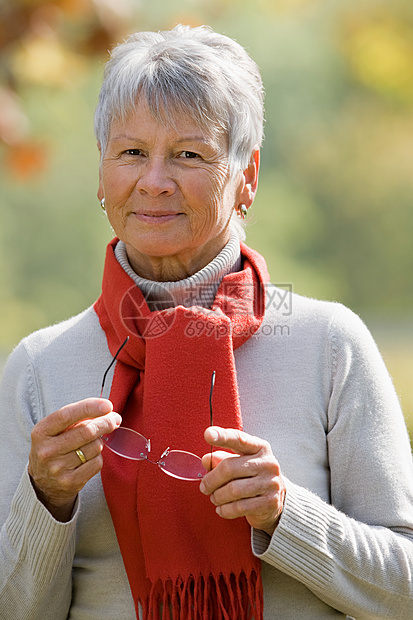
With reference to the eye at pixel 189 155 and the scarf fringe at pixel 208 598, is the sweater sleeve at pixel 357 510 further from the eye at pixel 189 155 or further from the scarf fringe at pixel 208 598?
the eye at pixel 189 155

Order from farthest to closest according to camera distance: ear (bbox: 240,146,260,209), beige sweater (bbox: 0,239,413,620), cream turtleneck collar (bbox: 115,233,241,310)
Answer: ear (bbox: 240,146,260,209)
cream turtleneck collar (bbox: 115,233,241,310)
beige sweater (bbox: 0,239,413,620)

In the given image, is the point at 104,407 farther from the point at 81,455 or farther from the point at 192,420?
the point at 192,420

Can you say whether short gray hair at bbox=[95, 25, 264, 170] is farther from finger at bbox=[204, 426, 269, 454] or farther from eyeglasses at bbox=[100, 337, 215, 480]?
finger at bbox=[204, 426, 269, 454]

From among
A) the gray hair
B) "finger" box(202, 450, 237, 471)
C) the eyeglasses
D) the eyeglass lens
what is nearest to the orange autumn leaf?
the gray hair

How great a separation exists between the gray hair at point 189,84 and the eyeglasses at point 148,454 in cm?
62

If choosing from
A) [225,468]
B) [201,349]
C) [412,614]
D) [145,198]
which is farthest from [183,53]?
[412,614]

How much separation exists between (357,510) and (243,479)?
0.37 metres

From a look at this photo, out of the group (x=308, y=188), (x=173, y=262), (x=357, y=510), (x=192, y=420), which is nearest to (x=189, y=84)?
(x=173, y=262)

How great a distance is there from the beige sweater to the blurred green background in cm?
788

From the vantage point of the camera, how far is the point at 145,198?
183 cm

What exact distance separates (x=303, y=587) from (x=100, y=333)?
804 mm

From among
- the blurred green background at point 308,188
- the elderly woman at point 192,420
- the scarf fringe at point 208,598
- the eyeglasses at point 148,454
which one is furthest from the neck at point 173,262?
the blurred green background at point 308,188

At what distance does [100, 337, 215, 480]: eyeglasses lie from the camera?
1687 millimetres

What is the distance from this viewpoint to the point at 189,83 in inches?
71.0
